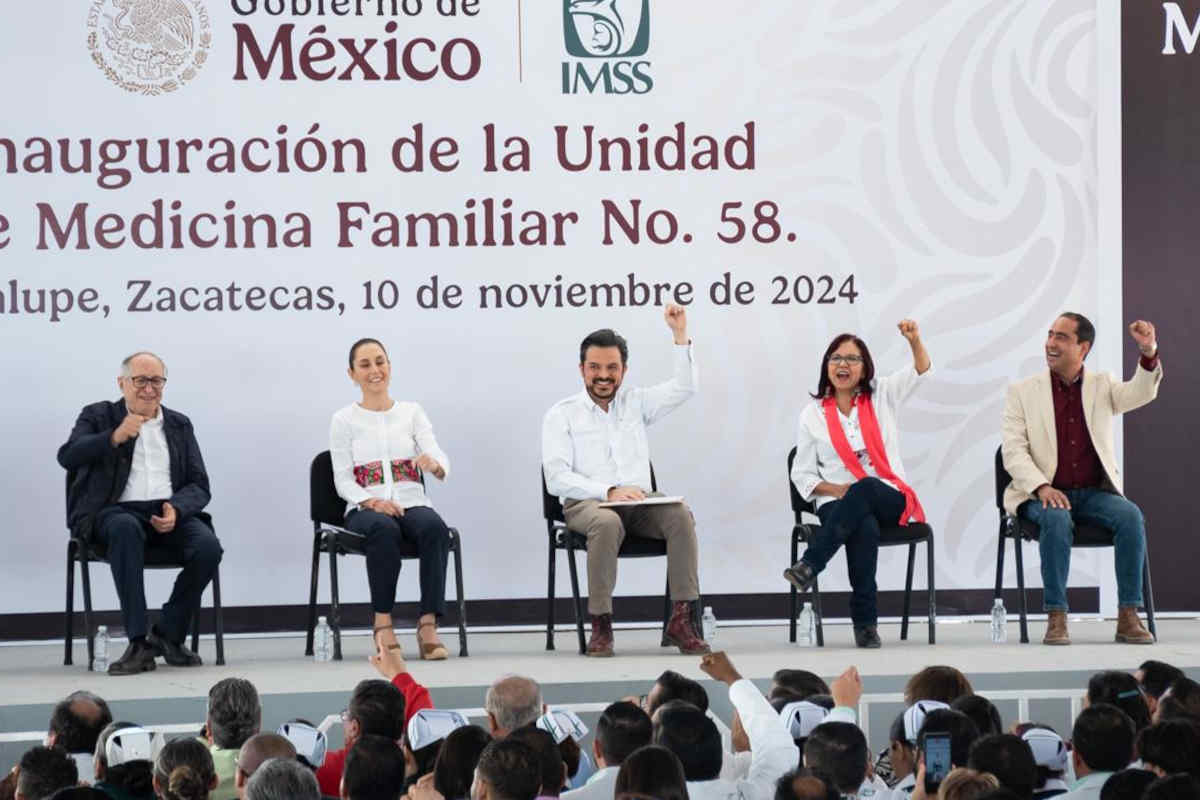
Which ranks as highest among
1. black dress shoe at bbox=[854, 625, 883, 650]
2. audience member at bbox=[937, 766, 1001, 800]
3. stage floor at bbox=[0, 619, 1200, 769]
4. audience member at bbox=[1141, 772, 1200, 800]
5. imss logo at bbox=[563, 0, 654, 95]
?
imss logo at bbox=[563, 0, 654, 95]

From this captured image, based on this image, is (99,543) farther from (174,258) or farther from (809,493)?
(809,493)

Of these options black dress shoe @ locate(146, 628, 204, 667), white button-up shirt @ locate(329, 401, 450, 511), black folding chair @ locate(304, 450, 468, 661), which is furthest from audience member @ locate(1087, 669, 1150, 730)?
black dress shoe @ locate(146, 628, 204, 667)

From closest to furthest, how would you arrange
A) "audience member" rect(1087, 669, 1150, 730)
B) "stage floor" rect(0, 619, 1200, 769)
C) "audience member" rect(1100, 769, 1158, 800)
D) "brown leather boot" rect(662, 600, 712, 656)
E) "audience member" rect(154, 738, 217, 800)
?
"audience member" rect(1100, 769, 1158, 800) < "audience member" rect(154, 738, 217, 800) < "audience member" rect(1087, 669, 1150, 730) < "stage floor" rect(0, 619, 1200, 769) < "brown leather boot" rect(662, 600, 712, 656)

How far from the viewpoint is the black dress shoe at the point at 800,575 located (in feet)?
20.5

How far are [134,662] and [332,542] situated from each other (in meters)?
0.77

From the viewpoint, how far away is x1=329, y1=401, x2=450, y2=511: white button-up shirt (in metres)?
6.34

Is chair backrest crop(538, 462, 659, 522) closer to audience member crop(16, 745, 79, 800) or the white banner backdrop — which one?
the white banner backdrop

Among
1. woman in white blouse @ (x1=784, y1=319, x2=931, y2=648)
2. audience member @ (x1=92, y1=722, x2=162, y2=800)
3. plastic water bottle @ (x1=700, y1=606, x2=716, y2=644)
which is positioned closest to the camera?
audience member @ (x1=92, y1=722, x2=162, y2=800)

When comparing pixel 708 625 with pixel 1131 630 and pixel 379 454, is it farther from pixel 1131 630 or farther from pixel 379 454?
pixel 1131 630

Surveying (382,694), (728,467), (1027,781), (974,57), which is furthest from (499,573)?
(1027,781)

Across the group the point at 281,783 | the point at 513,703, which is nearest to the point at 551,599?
the point at 513,703

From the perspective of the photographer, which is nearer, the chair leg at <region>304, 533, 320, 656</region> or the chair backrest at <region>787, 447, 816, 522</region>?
the chair leg at <region>304, 533, 320, 656</region>

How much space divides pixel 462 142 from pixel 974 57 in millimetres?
1990

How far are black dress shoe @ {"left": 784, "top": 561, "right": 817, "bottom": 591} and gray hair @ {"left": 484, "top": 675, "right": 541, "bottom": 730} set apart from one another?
2482 millimetres
